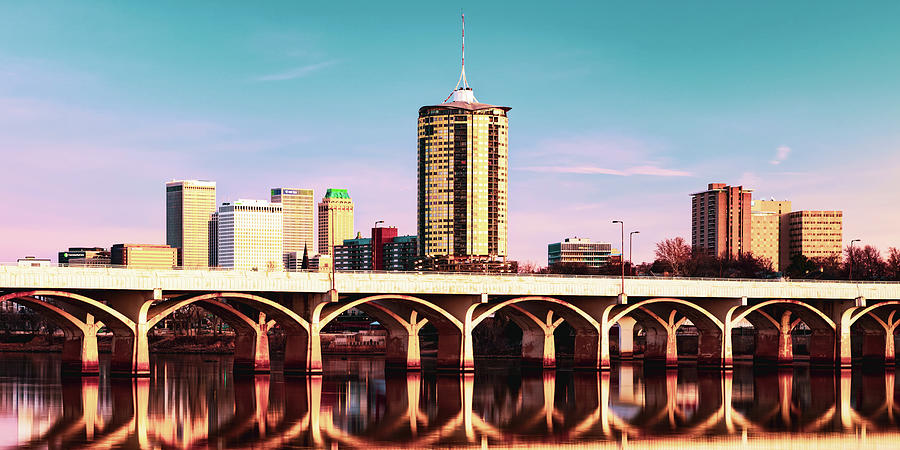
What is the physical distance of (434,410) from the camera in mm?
56688

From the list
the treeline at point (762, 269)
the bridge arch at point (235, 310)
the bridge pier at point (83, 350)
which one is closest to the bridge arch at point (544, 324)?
the bridge arch at point (235, 310)

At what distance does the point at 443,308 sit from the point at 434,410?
99.1 feet

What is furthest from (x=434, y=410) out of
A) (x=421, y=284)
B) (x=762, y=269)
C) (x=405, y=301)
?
(x=762, y=269)

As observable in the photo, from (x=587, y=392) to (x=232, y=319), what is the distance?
28956mm

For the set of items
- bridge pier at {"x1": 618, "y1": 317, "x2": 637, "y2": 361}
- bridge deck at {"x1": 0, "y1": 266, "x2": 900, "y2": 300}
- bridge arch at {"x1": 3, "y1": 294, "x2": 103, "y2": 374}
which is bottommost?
bridge pier at {"x1": 618, "y1": 317, "x2": 637, "y2": 361}

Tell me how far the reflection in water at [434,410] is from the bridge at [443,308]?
3170 mm

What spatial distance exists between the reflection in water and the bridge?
3.17 metres

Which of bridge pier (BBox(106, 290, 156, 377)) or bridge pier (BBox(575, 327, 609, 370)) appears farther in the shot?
bridge pier (BBox(575, 327, 609, 370))

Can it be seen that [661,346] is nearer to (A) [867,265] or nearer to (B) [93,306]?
(B) [93,306]

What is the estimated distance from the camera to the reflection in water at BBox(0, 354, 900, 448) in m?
45.0

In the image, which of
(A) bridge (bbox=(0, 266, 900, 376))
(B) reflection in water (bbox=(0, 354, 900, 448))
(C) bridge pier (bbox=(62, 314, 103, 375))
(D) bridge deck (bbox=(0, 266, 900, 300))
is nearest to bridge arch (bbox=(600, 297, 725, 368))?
(A) bridge (bbox=(0, 266, 900, 376))

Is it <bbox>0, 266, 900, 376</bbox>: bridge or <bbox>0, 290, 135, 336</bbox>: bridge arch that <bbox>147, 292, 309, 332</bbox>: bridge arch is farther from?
<bbox>0, 290, 135, 336</bbox>: bridge arch

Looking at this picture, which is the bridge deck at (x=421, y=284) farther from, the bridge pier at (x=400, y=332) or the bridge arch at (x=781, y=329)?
the bridge pier at (x=400, y=332)

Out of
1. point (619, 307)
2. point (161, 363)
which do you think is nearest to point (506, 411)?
point (619, 307)
